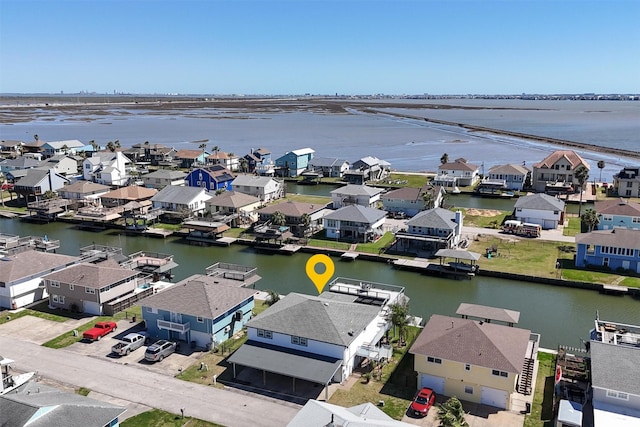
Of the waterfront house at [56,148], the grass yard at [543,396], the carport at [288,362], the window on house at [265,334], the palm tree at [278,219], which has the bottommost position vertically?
the grass yard at [543,396]

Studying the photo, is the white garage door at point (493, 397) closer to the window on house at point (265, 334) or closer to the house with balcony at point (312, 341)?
the house with balcony at point (312, 341)

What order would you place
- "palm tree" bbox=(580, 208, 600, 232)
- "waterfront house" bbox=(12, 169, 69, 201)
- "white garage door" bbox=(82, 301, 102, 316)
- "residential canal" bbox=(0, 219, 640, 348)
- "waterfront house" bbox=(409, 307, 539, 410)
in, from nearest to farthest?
"waterfront house" bbox=(409, 307, 539, 410) → "white garage door" bbox=(82, 301, 102, 316) → "residential canal" bbox=(0, 219, 640, 348) → "palm tree" bbox=(580, 208, 600, 232) → "waterfront house" bbox=(12, 169, 69, 201)

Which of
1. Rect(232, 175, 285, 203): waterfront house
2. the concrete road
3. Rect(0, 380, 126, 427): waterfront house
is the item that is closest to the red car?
the concrete road

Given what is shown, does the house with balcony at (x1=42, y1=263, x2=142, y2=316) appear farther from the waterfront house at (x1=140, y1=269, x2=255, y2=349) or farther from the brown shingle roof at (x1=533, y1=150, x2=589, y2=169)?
the brown shingle roof at (x1=533, y1=150, x2=589, y2=169)

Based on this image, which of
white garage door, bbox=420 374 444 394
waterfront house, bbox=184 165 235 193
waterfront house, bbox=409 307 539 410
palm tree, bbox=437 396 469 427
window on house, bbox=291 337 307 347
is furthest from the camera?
waterfront house, bbox=184 165 235 193

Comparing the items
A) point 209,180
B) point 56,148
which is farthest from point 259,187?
point 56,148

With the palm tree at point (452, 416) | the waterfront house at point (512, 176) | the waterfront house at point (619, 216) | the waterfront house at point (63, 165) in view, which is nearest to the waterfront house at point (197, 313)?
the palm tree at point (452, 416)

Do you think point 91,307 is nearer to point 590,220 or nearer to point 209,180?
point 209,180

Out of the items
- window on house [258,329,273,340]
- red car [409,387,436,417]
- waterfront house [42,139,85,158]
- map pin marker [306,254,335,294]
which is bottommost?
map pin marker [306,254,335,294]
